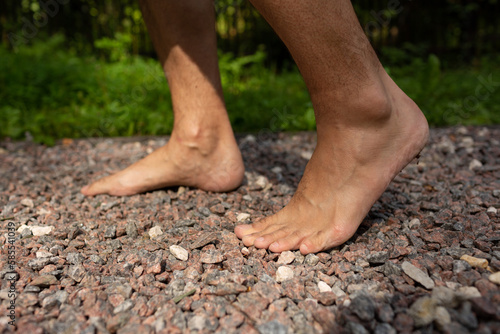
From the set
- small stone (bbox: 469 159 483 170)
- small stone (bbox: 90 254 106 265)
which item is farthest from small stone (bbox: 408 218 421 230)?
small stone (bbox: 90 254 106 265)

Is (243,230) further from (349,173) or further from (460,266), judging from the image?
(460,266)

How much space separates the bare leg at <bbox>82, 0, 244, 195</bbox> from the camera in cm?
156

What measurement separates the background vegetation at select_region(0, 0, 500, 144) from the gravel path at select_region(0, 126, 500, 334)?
1117 mm

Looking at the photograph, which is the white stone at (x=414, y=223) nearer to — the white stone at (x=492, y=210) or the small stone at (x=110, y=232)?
the white stone at (x=492, y=210)

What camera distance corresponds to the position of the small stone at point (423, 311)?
888mm

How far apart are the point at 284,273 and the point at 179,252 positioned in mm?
337

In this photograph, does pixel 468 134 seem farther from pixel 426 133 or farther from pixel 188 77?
pixel 188 77

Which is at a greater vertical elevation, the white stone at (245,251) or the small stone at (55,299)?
the small stone at (55,299)

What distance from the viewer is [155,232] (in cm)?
138

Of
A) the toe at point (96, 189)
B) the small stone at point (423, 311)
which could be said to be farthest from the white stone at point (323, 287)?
the toe at point (96, 189)

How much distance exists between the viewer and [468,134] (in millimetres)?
2562

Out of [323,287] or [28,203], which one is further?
[28,203]

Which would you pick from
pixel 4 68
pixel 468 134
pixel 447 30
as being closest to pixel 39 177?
pixel 4 68

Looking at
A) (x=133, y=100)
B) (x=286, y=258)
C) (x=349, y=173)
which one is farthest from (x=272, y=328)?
(x=133, y=100)
